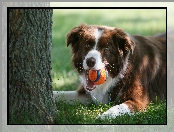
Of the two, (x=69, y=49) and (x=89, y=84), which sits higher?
(x=69, y=49)

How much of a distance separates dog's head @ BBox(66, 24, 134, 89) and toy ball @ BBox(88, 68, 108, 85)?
0.06 meters

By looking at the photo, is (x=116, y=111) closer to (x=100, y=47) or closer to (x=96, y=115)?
(x=96, y=115)

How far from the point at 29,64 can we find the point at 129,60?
4.63 feet

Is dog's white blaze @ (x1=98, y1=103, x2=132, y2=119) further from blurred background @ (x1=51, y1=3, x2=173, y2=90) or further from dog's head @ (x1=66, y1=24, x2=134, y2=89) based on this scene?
blurred background @ (x1=51, y1=3, x2=173, y2=90)

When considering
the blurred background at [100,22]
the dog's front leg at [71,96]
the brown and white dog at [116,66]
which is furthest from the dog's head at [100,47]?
the blurred background at [100,22]

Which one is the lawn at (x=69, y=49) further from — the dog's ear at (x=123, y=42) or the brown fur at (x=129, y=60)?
the dog's ear at (x=123, y=42)

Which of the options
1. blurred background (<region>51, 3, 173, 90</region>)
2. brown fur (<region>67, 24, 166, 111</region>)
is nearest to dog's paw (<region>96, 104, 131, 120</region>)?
brown fur (<region>67, 24, 166, 111</region>)

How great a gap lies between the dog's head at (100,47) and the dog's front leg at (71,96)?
1.22ft

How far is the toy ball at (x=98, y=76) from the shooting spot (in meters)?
4.84

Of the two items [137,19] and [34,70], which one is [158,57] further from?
[137,19]

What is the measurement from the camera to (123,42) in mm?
5129

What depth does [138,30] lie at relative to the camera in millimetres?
7777

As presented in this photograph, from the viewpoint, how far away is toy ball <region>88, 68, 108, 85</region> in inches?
190

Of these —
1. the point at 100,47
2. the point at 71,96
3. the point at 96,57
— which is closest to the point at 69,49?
the point at 71,96
